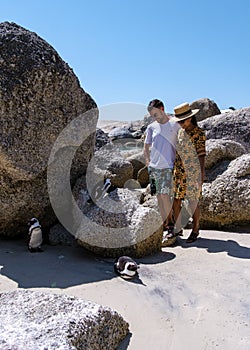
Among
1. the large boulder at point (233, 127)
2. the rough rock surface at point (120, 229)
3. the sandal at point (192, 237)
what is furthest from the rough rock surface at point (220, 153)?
the large boulder at point (233, 127)

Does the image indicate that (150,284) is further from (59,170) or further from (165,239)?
(59,170)

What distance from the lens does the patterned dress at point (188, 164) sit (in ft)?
15.0

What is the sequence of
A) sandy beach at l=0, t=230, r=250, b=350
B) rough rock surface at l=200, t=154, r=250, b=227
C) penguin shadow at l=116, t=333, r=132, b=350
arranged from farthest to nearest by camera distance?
rough rock surface at l=200, t=154, r=250, b=227 < sandy beach at l=0, t=230, r=250, b=350 < penguin shadow at l=116, t=333, r=132, b=350

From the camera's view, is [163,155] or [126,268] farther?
[163,155]

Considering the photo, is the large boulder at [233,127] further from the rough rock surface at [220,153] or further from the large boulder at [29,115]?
the large boulder at [29,115]

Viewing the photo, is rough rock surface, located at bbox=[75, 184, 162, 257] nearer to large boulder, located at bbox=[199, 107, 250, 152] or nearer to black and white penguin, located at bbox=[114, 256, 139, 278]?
black and white penguin, located at bbox=[114, 256, 139, 278]

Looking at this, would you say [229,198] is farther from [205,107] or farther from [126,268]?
[205,107]

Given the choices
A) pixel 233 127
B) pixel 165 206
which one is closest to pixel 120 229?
pixel 165 206

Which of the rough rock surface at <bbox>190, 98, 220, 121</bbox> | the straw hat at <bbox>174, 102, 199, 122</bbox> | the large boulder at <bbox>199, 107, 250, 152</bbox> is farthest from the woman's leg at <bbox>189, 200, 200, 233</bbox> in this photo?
the rough rock surface at <bbox>190, 98, 220, 121</bbox>

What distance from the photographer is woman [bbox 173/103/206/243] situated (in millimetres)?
4562

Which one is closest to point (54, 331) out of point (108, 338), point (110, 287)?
point (108, 338)

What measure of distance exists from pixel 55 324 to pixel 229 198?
11.2ft

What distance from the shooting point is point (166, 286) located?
338 centimetres

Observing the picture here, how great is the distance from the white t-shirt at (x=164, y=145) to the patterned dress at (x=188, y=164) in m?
0.07
